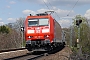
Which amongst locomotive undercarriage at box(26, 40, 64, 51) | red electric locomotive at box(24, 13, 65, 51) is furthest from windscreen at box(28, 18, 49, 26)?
locomotive undercarriage at box(26, 40, 64, 51)

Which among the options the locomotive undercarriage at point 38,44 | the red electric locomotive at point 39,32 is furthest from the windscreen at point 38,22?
the locomotive undercarriage at point 38,44

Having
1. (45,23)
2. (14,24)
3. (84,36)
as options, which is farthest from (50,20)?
(14,24)

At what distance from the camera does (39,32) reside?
22.3 m

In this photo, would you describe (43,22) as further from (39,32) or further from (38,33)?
(38,33)

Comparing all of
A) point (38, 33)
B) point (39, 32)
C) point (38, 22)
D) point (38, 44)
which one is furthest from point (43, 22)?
point (38, 44)

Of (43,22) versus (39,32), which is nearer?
(39,32)

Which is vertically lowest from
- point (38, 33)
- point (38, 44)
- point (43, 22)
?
point (38, 44)

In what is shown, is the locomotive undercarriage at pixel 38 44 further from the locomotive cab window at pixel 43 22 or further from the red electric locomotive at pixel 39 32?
the locomotive cab window at pixel 43 22

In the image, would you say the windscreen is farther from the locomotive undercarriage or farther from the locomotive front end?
the locomotive undercarriage

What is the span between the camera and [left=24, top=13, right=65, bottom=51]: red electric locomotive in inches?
866

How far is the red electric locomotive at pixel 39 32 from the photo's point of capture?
72.2 ft

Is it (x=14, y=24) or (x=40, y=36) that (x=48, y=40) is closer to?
(x=40, y=36)

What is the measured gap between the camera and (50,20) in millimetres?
22125

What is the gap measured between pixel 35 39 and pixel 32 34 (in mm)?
577
